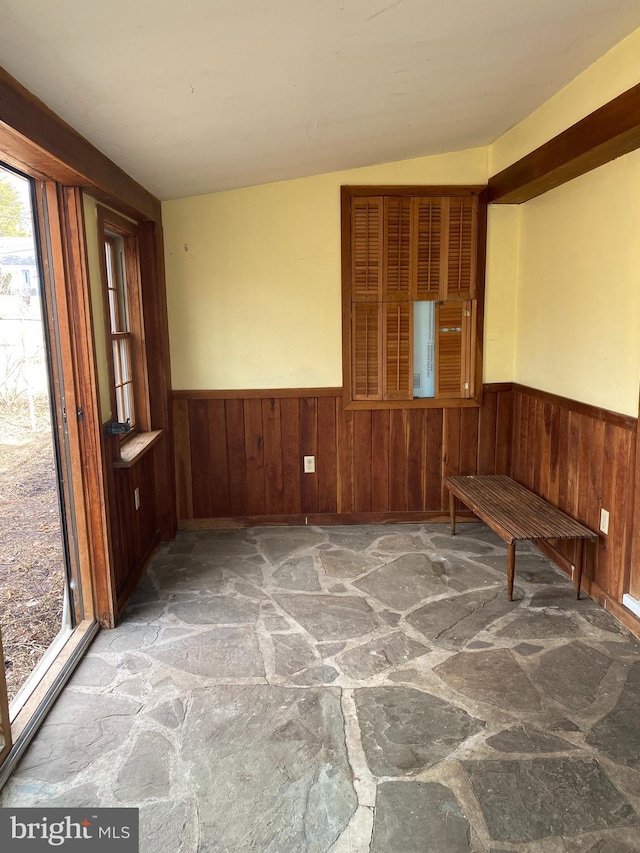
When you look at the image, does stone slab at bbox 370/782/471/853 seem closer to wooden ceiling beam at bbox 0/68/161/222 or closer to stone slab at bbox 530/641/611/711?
stone slab at bbox 530/641/611/711

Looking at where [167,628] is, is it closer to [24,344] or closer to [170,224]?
[24,344]

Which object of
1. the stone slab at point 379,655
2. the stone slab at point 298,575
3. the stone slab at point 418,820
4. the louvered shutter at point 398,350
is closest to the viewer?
the stone slab at point 418,820

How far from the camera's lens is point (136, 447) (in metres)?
3.41

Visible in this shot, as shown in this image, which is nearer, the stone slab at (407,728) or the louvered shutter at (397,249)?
the stone slab at (407,728)

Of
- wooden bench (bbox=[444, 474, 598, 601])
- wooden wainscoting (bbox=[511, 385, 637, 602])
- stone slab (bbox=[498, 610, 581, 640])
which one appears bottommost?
stone slab (bbox=[498, 610, 581, 640])

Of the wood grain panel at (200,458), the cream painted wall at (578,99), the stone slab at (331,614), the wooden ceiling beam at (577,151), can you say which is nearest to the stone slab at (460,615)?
the stone slab at (331,614)

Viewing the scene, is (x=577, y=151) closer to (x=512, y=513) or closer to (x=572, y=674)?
(x=512, y=513)

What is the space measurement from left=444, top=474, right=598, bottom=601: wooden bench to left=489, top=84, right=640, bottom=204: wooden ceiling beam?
6.25 ft

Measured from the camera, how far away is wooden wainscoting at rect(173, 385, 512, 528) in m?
4.26

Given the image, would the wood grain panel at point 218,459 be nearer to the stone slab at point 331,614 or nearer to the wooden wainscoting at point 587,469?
the stone slab at point 331,614

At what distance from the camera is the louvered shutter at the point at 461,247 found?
162 inches

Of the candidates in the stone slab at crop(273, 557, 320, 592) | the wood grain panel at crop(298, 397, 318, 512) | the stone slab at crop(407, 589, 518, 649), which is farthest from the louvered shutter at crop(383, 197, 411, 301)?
the stone slab at crop(407, 589, 518, 649)

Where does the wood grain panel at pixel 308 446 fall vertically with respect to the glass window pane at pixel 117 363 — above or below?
below

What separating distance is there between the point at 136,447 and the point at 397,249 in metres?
2.24
